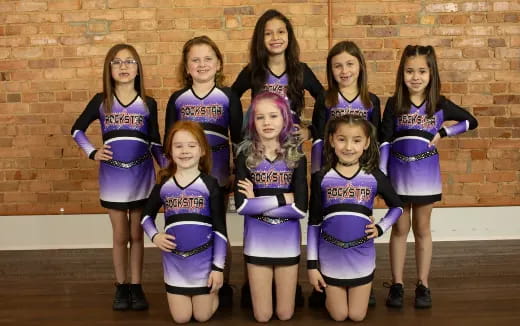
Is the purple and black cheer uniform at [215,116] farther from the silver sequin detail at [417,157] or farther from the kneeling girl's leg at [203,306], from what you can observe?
the silver sequin detail at [417,157]

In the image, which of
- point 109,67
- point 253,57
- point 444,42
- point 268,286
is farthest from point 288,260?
point 444,42

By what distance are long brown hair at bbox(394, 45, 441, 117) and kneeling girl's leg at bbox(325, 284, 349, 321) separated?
0.98 m

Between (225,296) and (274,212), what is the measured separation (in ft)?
2.15

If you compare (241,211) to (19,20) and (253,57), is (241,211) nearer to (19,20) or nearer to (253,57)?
(253,57)

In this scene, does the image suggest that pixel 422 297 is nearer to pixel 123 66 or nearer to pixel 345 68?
pixel 345 68

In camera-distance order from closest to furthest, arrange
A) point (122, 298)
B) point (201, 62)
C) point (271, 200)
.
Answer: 1. point (271, 200)
2. point (201, 62)
3. point (122, 298)

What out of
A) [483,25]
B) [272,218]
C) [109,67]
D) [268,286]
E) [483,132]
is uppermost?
[483,25]

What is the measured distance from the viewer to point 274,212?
271cm

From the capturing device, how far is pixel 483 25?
4293 millimetres

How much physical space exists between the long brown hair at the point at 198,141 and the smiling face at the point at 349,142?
64 cm

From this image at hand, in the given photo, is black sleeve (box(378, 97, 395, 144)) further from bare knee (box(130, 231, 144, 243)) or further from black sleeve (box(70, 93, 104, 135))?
black sleeve (box(70, 93, 104, 135))

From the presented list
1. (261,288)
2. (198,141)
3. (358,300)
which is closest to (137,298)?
(261,288)

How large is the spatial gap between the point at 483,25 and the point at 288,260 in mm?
2713

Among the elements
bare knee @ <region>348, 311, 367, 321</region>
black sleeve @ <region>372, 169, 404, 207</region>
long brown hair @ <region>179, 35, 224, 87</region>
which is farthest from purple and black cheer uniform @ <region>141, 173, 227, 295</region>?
black sleeve @ <region>372, 169, 404, 207</region>
